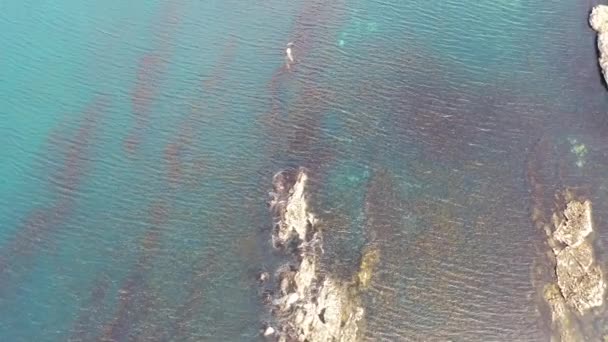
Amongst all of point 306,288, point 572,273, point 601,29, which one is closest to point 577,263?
point 572,273

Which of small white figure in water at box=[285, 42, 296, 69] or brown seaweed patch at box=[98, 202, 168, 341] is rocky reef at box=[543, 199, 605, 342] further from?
small white figure in water at box=[285, 42, 296, 69]

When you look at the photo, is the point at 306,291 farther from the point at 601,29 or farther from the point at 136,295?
the point at 601,29

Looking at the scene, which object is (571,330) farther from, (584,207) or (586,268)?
(584,207)

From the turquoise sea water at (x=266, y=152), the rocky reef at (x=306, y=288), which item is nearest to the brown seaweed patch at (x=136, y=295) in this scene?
the turquoise sea water at (x=266, y=152)

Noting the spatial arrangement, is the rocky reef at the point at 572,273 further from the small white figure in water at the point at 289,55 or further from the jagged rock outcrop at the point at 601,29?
the small white figure in water at the point at 289,55

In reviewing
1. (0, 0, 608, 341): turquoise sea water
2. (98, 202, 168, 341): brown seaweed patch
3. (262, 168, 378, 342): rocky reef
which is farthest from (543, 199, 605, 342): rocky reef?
(98, 202, 168, 341): brown seaweed patch

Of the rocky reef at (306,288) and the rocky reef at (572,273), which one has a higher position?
the rocky reef at (572,273)
